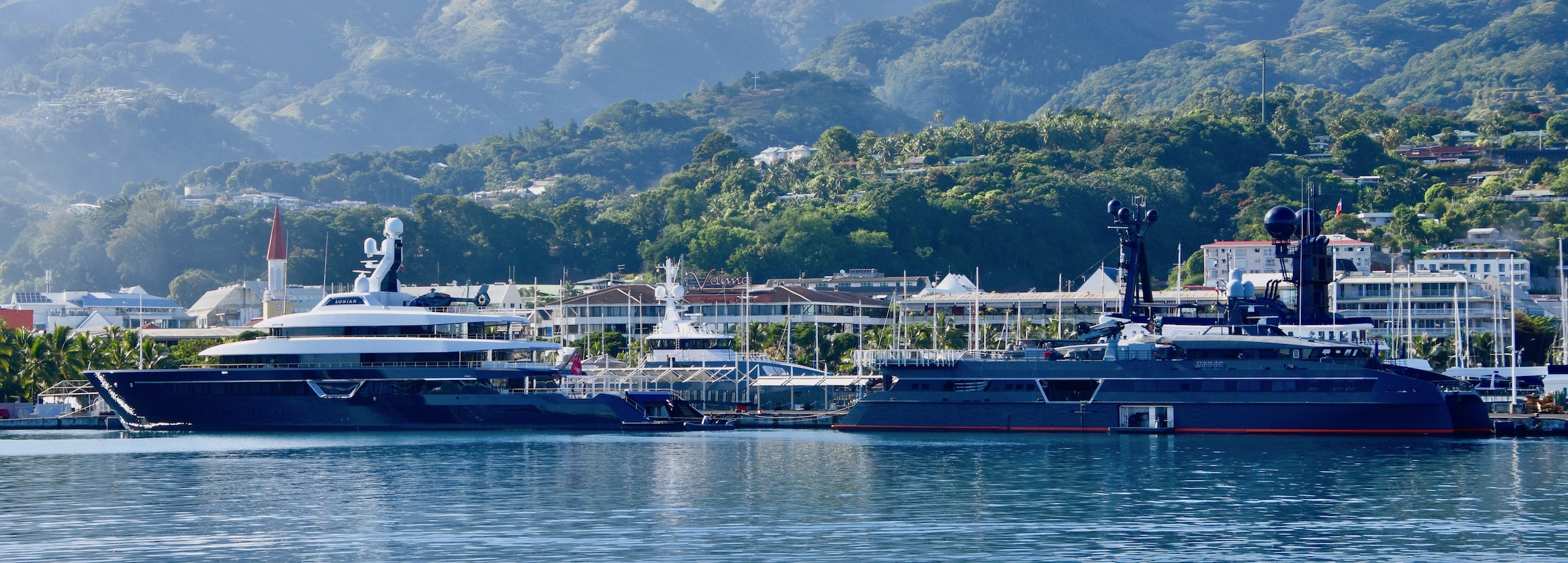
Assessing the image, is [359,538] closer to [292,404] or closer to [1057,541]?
[1057,541]

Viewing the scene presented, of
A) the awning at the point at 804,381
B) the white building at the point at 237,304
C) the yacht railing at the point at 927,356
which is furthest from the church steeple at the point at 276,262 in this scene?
the yacht railing at the point at 927,356

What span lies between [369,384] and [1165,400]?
28116 mm

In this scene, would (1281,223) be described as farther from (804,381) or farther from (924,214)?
(924,214)

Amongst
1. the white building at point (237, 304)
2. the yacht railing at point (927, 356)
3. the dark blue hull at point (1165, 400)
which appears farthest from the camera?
the white building at point (237, 304)

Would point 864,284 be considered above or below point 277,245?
below

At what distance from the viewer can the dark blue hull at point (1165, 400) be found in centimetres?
6731

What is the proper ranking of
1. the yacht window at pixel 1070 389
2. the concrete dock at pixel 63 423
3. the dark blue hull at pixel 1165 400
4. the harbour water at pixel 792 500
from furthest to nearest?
the concrete dock at pixel 63 423 < the yacht window at pixel 1070 389 < the dark blue hull at pixel 1165 400 < the harbour water at pixel 792 500

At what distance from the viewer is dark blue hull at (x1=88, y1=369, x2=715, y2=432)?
7169 centimetres

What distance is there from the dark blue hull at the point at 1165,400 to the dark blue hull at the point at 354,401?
37.0 feet

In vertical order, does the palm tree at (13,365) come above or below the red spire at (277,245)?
below

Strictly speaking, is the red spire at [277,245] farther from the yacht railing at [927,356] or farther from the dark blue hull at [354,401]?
the yacht railing at [927,356]

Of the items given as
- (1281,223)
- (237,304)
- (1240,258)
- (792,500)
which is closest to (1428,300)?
(1240,258)

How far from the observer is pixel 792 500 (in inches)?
1831

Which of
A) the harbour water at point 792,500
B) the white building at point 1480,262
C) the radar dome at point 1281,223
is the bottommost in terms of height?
the harbour water at point 792,500
